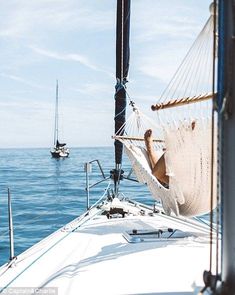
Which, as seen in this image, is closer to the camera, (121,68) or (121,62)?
(121,68)

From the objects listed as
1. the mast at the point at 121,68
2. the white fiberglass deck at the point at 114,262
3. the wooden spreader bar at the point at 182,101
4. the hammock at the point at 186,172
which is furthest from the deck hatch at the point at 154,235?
the mast at the point at 121,68

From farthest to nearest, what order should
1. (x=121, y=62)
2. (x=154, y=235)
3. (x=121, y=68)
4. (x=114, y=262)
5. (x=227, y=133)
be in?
1. (x=121, y=62)
2. (x=121, y=68)
3. (x=154, y=235)
4. (x=114, y=262)
5. (x=227, y=133)

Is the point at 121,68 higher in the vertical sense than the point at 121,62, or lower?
lower

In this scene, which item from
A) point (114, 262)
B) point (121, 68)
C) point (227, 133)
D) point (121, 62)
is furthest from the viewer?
point (121, 62)

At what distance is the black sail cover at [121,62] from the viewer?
8.80 meters

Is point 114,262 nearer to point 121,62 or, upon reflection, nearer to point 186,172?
point 186,172

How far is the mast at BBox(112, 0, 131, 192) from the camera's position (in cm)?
880

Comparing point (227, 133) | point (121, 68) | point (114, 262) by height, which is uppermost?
point (121, 68)

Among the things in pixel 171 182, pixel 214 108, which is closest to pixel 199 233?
pixel 171 182

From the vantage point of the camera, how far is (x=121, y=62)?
29.7ft

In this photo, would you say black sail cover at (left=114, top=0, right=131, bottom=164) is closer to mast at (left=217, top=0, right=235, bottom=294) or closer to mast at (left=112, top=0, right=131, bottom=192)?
mast at (left=112, top=0, right=131, bottom=192)

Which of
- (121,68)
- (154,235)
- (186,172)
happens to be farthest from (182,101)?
(121,68)

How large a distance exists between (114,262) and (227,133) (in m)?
2.92

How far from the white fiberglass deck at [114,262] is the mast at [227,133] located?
164 cm
